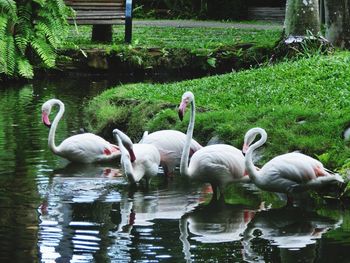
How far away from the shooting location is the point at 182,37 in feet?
70.5

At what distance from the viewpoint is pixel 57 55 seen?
18.2 meters

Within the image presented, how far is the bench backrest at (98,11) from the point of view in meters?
20.2

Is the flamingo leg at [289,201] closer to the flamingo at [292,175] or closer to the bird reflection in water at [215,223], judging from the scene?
the flamingo at [292,175]

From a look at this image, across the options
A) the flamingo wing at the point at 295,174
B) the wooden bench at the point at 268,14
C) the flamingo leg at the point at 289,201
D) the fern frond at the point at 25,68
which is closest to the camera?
the flamingo wing at the point at 295,174

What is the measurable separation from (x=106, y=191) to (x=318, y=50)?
649 cm

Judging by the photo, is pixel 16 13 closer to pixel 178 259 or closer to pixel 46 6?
pixel 46 6

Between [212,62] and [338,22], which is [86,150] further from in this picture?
[212,62]

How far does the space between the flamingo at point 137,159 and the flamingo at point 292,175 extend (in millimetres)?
1175

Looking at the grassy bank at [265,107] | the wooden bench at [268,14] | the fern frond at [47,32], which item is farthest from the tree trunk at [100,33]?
the wooden bench at [268,14]

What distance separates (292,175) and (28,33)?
1000cm

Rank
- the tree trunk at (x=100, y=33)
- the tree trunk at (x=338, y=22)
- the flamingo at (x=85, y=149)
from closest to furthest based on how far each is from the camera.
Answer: the flamingo at (x=85, y=149) < the tree trunk at (x=338, y=22) < the tree trunk at (x=100, y=33)

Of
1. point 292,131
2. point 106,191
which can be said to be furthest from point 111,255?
point 292,131

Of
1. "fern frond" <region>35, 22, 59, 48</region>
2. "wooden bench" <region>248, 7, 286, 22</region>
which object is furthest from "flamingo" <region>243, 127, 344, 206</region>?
"wooden bench" <region>248, 7, 286, 22</region>

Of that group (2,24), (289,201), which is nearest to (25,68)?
(2,24)
